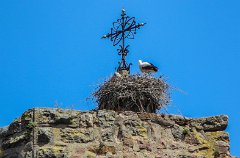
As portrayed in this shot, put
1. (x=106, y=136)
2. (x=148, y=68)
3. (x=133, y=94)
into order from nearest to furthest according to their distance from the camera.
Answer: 1. (x=106, y=136)
2. (x=133, y=94)
3. (x=148, y=68)

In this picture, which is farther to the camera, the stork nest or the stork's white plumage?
the stork's white plumage

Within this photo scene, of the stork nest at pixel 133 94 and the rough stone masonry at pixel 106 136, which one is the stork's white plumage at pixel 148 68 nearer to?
the stork nest at pixel 133 94

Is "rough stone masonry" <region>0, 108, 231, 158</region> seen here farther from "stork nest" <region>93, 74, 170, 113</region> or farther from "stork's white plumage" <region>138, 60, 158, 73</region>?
"stork's white plumage" <region>138, 60, 158, 73</region>

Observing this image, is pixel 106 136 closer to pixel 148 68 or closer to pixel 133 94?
pixel 133 94

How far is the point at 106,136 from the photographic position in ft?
20.0

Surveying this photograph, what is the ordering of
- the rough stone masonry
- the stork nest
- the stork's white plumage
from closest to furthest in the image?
the rough stone masonry
the stork nest
the stork's white plumage

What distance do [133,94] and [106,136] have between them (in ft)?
6.12

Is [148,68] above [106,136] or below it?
above

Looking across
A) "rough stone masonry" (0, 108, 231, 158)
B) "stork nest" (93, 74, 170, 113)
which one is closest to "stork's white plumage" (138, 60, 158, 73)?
"stork nest" (93, 74, 170, 113)

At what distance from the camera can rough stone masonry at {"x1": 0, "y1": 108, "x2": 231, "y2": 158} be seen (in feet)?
19.3

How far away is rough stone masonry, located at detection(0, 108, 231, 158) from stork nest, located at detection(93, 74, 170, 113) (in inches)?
46.8

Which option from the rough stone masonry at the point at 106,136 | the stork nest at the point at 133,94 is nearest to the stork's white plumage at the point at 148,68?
the stork nest at the point at 133,94

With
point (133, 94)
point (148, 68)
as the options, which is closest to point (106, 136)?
point (133, 94)

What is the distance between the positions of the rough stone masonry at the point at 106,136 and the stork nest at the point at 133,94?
3.90 feet
